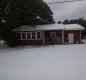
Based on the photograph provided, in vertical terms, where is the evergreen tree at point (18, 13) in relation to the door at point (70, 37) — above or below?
above

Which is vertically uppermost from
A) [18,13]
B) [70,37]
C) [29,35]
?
[18,13]

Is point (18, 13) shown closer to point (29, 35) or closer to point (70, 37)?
point (29, 35)

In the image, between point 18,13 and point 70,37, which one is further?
point 70,37

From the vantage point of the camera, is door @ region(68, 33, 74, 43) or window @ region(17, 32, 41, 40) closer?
window @ region(17, 32, 41, 40)

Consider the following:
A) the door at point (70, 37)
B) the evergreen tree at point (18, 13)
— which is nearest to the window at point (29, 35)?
the evergreen tree at point (18, 13)

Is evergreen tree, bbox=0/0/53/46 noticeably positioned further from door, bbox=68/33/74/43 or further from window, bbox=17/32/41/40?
door, bbox=68/33/74/43

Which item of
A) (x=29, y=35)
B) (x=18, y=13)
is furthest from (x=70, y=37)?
(x=18, y=13)

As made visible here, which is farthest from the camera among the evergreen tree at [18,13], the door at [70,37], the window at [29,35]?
the door at [70,37]

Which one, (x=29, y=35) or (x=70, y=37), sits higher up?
(x=29, y=35)

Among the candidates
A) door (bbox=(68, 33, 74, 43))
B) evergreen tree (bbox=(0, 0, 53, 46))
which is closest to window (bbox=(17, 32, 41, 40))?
evergreen tree (bbox=(0, 0, 53, 46))

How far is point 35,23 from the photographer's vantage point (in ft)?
119

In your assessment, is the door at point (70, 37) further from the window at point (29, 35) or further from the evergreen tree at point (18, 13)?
the evergreen tree at point (18, 13)

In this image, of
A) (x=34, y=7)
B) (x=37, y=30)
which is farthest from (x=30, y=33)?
(x=34, y=7)

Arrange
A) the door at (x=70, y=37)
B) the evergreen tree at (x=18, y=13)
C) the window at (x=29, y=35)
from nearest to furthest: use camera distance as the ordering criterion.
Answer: the evergreen tree at (x=18, y=13) < the window at (x=29, y=35) < the door at (x=70, y=37)
